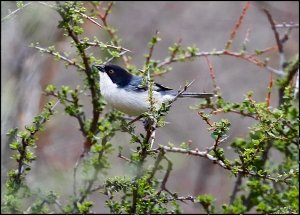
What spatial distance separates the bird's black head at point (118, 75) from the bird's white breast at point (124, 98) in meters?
0.06

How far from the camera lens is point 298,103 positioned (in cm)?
448

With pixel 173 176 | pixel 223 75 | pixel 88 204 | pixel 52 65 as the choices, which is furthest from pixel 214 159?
pixel 223 75

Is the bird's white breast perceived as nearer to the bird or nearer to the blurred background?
the bird

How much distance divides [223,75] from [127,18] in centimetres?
151

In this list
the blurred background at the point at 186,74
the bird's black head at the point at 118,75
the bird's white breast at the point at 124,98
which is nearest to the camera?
the bird's white breast at the point at 124,98

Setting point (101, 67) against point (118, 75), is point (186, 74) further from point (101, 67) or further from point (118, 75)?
point (101, 67)

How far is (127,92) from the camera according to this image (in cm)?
438

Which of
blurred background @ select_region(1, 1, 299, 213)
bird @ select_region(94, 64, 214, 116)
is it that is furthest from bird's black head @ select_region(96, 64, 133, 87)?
blurred background @ select_region(1, 1, 299, 213)

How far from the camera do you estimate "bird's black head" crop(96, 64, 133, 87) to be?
14.3ft

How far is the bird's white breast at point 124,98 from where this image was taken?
13.3 ft

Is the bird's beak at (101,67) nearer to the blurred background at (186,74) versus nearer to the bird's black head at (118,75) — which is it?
the bird's black head at (118,75)

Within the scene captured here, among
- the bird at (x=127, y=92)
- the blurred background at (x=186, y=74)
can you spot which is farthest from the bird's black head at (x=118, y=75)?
the blurred background at (x=186, y=74)

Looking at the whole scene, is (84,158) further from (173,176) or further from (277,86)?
(173,176)

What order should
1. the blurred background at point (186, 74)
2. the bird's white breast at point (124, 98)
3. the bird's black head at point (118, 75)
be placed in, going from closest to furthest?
the bird's white breast at point (124, 98) → the bird's black head at point (118, 75) → the blurred background at point (186, 74)
